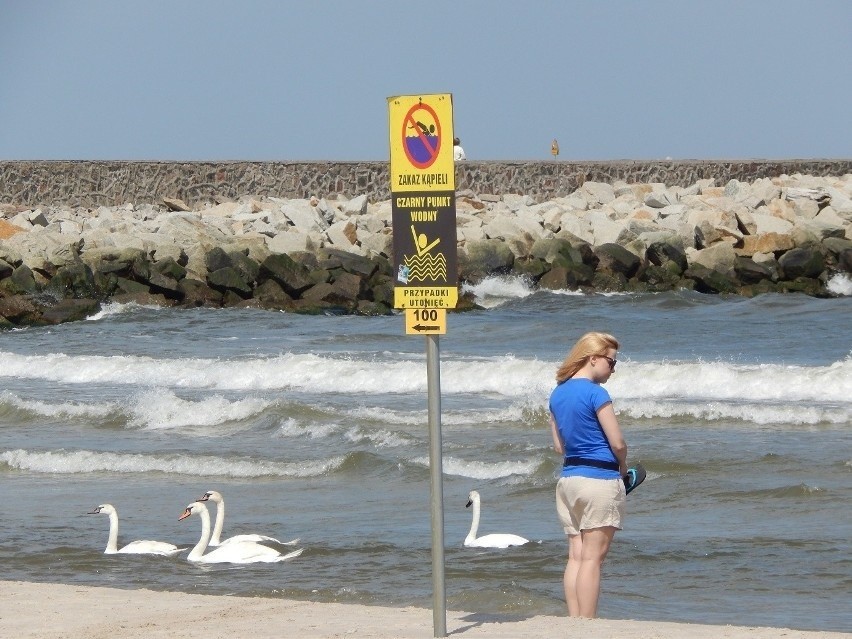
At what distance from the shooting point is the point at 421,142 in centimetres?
562

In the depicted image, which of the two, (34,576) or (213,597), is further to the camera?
(34,576)

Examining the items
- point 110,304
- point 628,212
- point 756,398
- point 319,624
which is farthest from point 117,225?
point 319,624

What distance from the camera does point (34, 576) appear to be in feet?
28.7

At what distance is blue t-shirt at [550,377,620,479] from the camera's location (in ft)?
20.7

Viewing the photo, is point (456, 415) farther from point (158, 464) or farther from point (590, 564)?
point (590, 564)

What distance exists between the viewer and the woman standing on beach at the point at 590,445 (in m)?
6.33

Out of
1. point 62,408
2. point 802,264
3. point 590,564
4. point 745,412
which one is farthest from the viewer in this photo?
point 802,264

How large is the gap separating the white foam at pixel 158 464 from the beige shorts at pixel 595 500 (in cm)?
615

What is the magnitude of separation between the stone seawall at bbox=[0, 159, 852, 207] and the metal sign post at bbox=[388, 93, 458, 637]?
3033 cm

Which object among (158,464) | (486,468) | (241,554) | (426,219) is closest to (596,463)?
(426,219)

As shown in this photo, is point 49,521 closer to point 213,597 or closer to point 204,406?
point 213,597

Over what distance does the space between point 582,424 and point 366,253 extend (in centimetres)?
2339

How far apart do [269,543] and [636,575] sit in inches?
89.7

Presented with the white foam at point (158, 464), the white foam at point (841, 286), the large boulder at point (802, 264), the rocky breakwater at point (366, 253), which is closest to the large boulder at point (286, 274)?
the rocky breakwater at point (366, 253)
